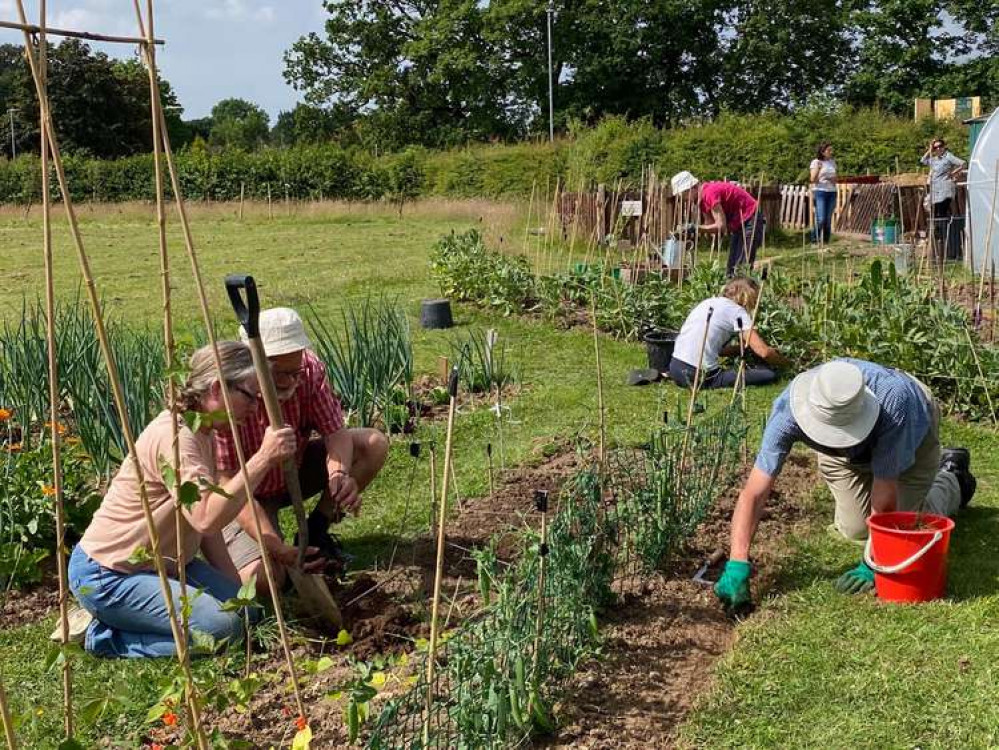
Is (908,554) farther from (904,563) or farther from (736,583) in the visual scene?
(736,583)

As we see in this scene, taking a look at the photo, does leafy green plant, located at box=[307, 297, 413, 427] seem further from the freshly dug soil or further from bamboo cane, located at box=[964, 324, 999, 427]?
bamboo cane, located at box=[964, 324, 999, 427]

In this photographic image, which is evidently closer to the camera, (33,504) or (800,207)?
(33,504)

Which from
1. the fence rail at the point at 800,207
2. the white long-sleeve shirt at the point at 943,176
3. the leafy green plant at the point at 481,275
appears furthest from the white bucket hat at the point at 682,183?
the white long-sleeve shirt at the point at 943,176

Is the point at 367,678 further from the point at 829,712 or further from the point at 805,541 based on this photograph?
the point at 805,541

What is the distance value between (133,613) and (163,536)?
0.31 m

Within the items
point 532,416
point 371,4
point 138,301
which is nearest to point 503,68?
point 371,4

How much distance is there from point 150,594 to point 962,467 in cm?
314

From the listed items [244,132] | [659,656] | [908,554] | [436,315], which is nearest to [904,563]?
[908,554]

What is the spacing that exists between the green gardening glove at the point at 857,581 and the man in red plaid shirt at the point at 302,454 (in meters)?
1.71

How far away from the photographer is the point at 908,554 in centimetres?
321

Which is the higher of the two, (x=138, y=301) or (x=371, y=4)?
(x=371, y=4)

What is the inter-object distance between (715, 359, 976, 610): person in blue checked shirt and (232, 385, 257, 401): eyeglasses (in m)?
1.60

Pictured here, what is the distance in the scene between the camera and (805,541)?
3.92m

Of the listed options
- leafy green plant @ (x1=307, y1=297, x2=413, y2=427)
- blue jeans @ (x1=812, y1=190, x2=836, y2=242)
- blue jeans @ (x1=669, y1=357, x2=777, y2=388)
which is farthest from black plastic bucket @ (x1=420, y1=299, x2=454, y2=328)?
blue jeans @ (x1=812, y1=190, x2=836, y2=242)
